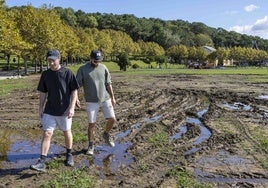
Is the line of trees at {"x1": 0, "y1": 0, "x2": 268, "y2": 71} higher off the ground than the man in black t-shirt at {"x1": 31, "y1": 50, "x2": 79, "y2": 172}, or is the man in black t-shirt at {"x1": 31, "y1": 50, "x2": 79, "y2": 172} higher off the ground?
the line of trees at {"x1": 0, "y1": 0, "x2": 268, "y2": 71}

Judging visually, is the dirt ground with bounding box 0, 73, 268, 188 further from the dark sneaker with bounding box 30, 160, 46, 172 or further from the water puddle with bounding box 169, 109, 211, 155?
the dark sneaker with bounding box 30, 160, 46, 172

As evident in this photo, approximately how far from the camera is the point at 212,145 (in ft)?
30.3

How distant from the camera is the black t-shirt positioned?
712cm

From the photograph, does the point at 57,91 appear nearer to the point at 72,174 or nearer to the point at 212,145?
the point at 72,174

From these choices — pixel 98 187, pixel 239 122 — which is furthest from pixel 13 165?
pixel 239 122

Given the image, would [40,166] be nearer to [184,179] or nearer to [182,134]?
[184,179]

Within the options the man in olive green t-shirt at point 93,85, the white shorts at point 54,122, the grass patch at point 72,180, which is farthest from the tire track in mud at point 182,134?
the white shorts at point 54,122

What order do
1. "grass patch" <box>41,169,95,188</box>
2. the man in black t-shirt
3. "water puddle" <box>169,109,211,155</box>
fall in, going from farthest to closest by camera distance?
"water puddle" <box>169,109,211,155</box>, the man in black t-shirt, "grass patch" <box>41,169,95,188</box>

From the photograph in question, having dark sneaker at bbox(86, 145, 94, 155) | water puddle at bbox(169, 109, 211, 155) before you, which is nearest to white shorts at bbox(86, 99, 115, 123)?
dark sneaker at bbox(86, 145, 94, 155)

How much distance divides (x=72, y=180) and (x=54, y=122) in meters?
1.36

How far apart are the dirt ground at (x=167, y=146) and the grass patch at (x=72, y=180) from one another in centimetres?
16

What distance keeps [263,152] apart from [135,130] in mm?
3757

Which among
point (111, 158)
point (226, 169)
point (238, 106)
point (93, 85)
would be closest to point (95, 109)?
point (93, 85)

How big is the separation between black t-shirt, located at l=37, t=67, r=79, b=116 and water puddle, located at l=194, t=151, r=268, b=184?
2674 mm
